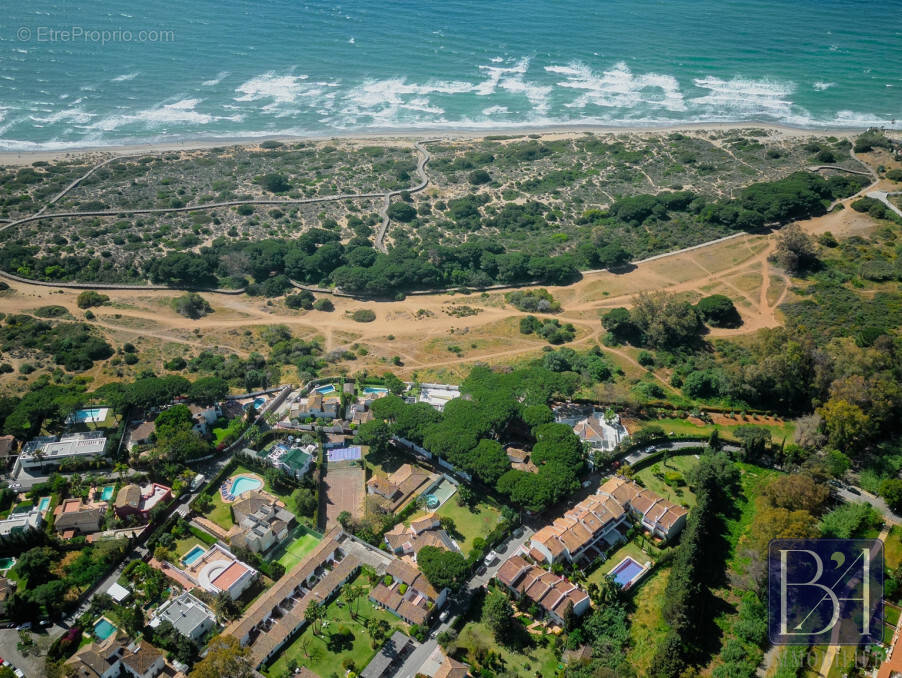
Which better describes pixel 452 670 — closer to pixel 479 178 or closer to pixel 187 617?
pixel 187 617

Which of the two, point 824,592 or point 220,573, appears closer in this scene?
point 824,592

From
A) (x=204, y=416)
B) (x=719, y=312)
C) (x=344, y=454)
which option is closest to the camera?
(x=344, y=454)

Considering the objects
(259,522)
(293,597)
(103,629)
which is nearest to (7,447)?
(103,629)

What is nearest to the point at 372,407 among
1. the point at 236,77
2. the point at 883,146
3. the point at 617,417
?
the point at 617,417

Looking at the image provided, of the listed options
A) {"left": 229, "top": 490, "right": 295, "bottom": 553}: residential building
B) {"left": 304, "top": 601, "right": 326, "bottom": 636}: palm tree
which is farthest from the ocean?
{"left": 304, "top": 601, "right": 326, "bottom": 636}: palm tree

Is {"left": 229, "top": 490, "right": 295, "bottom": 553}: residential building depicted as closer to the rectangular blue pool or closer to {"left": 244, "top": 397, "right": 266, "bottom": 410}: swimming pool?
the rectangular blue pool

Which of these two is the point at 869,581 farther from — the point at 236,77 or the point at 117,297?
the point at 236,77
